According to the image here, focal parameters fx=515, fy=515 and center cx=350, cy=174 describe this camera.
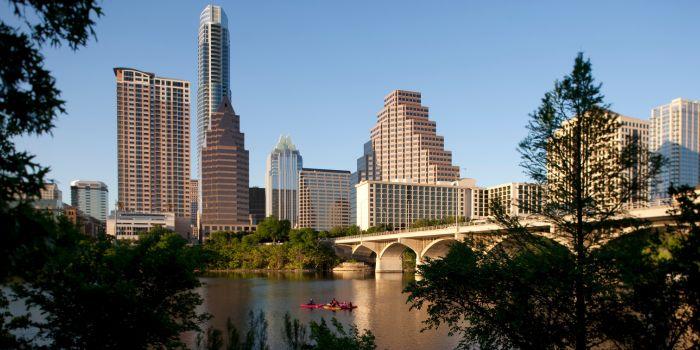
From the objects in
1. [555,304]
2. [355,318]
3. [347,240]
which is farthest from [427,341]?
[347,240]

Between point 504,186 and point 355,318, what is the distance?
480 feet

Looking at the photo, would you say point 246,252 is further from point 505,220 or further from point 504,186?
point 505,220

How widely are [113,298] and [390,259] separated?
4493 inches

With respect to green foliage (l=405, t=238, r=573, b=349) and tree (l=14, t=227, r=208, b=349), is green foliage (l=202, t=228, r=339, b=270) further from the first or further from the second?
green foliage (l=405, t=238, r=573, b=349)

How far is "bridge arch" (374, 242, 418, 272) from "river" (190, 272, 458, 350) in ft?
76.6

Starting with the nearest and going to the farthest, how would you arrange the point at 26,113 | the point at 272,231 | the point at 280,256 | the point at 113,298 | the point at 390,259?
1. the point at 26,113
2. the point at 113,298
3. the point at 390,259
4. the point at 280,256
5. the point at 272,231

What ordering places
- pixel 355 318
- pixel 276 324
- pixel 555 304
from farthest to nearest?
1. pixel 355 318
2. pixel 276 324
3. pixel 555 304

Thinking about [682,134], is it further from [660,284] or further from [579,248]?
[660,284]

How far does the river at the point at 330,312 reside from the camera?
43406 millimetres

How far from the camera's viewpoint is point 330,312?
60.2 m

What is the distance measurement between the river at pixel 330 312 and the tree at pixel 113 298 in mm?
14542

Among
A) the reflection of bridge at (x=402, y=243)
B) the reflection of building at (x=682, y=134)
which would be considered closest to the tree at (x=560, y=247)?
the reflection of bridge at (x=402, y=243)

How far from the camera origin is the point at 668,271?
1382cm

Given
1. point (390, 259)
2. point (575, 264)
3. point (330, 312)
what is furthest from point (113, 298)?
point (390, 259)
